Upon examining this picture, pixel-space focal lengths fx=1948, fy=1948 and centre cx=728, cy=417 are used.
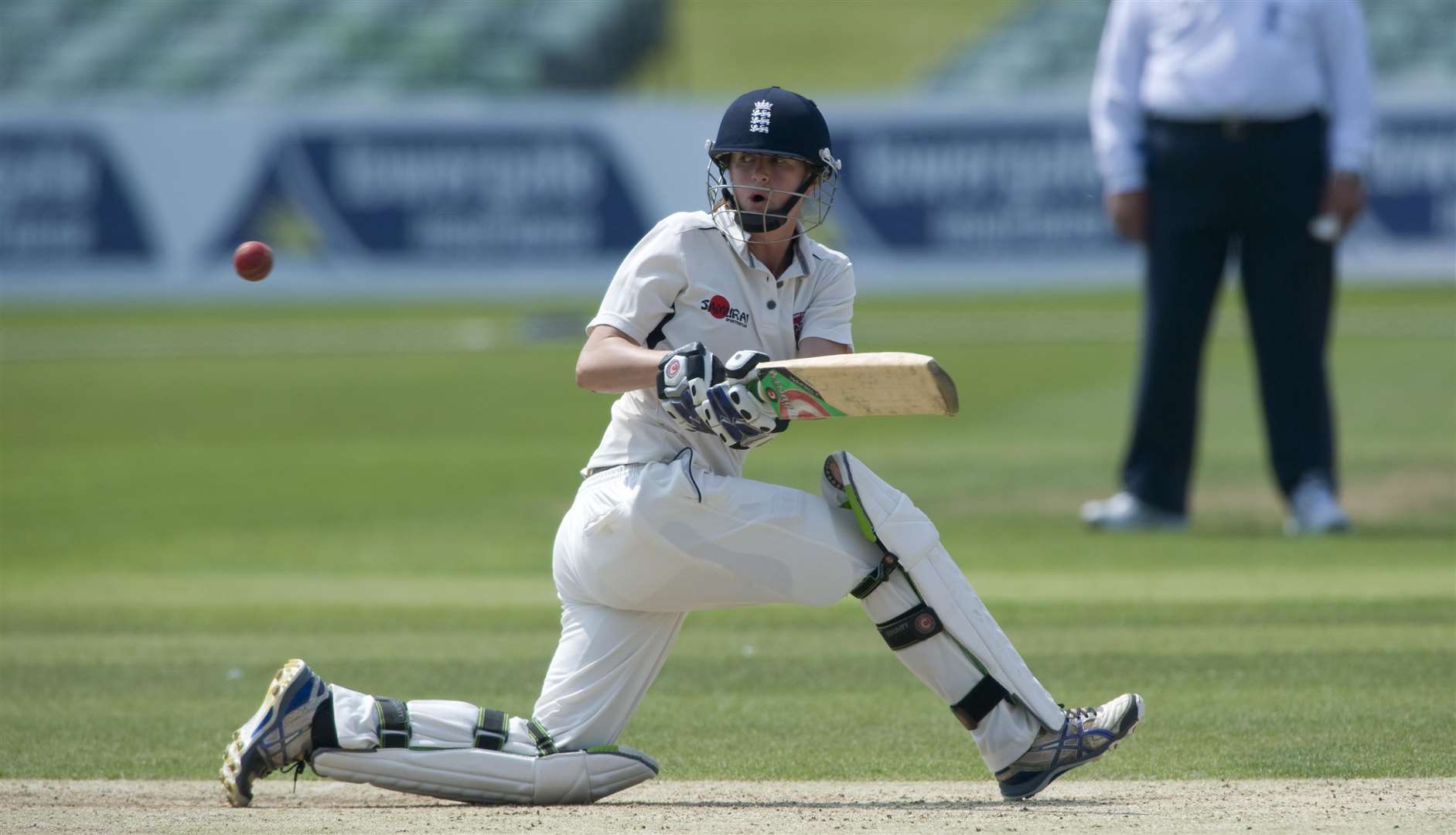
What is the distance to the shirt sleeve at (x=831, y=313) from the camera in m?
5.00

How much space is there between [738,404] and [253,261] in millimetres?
1807

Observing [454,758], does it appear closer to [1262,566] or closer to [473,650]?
[473,650]

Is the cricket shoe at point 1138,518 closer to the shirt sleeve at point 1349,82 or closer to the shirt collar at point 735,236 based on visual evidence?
the shirt sleeve at point 1349,82

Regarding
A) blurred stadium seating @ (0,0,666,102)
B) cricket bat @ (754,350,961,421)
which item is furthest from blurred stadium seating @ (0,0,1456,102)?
cricket bat @ (754,350,961,421)

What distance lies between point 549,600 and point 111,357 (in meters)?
12.9

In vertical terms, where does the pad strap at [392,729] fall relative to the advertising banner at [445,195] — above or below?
above

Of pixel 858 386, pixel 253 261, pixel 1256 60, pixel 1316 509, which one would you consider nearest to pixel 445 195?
pixel 1256 60

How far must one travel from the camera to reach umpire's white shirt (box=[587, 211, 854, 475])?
15.8 ft

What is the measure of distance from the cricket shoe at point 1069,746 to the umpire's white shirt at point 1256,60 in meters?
5.20

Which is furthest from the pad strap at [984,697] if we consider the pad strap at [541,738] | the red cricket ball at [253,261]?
the red cricket ball at [253,261]

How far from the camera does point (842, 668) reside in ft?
22.0

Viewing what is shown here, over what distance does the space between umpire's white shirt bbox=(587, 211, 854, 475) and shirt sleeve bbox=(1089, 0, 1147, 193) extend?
4900 mm

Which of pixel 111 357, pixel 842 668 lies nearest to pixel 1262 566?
pixel 842 668

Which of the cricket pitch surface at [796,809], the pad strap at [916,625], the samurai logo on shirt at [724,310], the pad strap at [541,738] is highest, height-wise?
the samurai logo on shirt at [724,310]
